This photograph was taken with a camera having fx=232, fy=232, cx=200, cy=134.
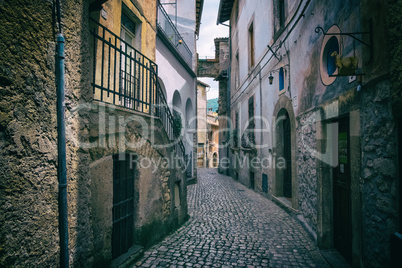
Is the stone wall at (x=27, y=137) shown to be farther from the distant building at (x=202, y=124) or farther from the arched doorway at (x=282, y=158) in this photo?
the distant building at (x=202, y=124)

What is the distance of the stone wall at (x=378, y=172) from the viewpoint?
96.0 inches

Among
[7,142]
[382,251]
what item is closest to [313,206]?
[382,251]

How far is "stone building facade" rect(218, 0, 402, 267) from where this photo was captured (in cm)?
251

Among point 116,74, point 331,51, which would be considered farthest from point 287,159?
point 116,74

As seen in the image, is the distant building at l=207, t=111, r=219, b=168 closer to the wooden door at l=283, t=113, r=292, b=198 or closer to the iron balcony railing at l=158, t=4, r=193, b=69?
the iron balcony railing at l=158, t=4, r=193, b=69

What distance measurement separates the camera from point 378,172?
2.68 metres

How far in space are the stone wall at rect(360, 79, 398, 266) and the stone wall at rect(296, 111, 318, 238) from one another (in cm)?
185

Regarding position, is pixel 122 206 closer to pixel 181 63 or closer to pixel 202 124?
pixel 181 63

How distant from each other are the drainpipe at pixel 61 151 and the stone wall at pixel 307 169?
173 inches

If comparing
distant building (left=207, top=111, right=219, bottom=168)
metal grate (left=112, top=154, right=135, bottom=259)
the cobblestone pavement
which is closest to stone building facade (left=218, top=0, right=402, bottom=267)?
the cobblestone pavement

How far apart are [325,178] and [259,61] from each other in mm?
6343

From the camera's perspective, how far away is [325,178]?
4.41 metres

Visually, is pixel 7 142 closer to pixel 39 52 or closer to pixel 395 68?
pixel 39 52

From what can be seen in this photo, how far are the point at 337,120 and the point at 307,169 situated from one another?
1540 mm
